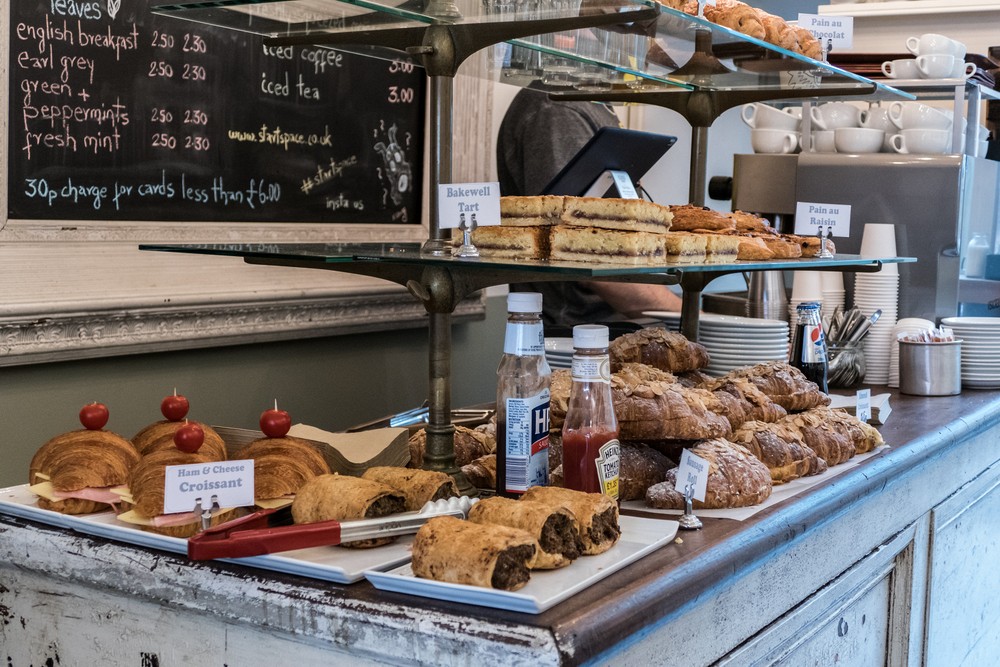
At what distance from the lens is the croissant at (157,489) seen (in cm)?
127

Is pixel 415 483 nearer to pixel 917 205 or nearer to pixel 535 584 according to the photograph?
pixel 535 584

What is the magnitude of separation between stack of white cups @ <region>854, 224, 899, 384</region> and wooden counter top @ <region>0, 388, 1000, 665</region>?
3.80ft

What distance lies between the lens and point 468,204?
57.6 inches

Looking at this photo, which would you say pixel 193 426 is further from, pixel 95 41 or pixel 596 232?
pixel 95 41

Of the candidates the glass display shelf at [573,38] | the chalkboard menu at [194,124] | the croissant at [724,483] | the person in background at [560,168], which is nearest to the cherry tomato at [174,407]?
the glass display shelf at [573,38]

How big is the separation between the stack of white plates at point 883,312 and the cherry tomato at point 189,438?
2.04 metres

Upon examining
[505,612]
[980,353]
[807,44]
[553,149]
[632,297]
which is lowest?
[505,612]

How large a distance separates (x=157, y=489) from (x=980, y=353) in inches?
87.5

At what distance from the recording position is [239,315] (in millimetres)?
2916

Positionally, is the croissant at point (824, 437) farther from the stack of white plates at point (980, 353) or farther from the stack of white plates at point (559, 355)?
the stack of white plates at point (980, 353)

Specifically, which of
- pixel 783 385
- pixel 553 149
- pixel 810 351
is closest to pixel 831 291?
pixel 810 351

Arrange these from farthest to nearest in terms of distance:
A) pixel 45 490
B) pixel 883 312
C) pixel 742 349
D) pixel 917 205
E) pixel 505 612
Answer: pixel 917 205
pixel 883 312
pixel 742 349
pixel 45 490
pixel 505 612

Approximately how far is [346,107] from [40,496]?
2034 millimetres

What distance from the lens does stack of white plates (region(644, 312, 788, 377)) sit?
241cm
